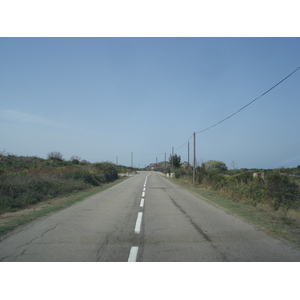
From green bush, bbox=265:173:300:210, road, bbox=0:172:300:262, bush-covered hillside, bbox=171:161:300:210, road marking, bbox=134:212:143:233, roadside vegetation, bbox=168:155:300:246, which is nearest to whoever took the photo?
road, bbox=0:172:300:262

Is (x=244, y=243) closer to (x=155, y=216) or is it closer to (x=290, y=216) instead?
(x=155, y=216)

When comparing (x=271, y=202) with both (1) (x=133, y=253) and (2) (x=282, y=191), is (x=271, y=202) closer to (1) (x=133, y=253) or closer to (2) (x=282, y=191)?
(2) (x=282, y=191)

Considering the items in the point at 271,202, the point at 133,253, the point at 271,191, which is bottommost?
the point at 133,253

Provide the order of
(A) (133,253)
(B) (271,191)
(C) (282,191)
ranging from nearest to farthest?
(A) (133,253), (C) (282,191), (B) (271,191)

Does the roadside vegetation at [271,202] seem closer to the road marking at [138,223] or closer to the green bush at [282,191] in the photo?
the green bush at [282,191]

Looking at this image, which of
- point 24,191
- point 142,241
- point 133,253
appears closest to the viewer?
point 133,253

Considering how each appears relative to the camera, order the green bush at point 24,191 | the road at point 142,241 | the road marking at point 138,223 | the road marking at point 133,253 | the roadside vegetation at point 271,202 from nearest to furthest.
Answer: the road marking at point 133,253
the road at point 142,241
the road marking at point 138,223
the roadside vegetation at point 271,202
the green bush at point 24,191

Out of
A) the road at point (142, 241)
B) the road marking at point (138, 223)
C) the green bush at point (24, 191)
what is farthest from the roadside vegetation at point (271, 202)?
the green bush at point (24, 191)

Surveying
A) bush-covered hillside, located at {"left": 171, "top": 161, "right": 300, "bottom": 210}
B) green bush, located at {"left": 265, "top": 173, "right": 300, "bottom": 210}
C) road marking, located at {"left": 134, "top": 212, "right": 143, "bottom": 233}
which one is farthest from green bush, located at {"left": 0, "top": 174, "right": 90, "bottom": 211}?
green bush, located at {"left": 265, "top": 173, "right": 300, "bottom": 210}

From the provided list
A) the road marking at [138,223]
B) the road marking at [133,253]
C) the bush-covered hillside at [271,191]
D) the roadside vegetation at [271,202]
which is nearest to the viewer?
the road marking at [133,253]

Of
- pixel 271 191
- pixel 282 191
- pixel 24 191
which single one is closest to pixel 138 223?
pixel 282 191

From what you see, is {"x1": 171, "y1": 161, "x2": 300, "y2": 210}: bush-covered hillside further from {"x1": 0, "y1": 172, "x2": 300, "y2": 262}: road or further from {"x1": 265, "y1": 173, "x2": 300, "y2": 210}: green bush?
{"x1": 0, "y1": 172, "x2": 300, "y2": 262}: road

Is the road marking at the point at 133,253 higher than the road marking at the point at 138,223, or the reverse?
the road marking at the point at 138,223
